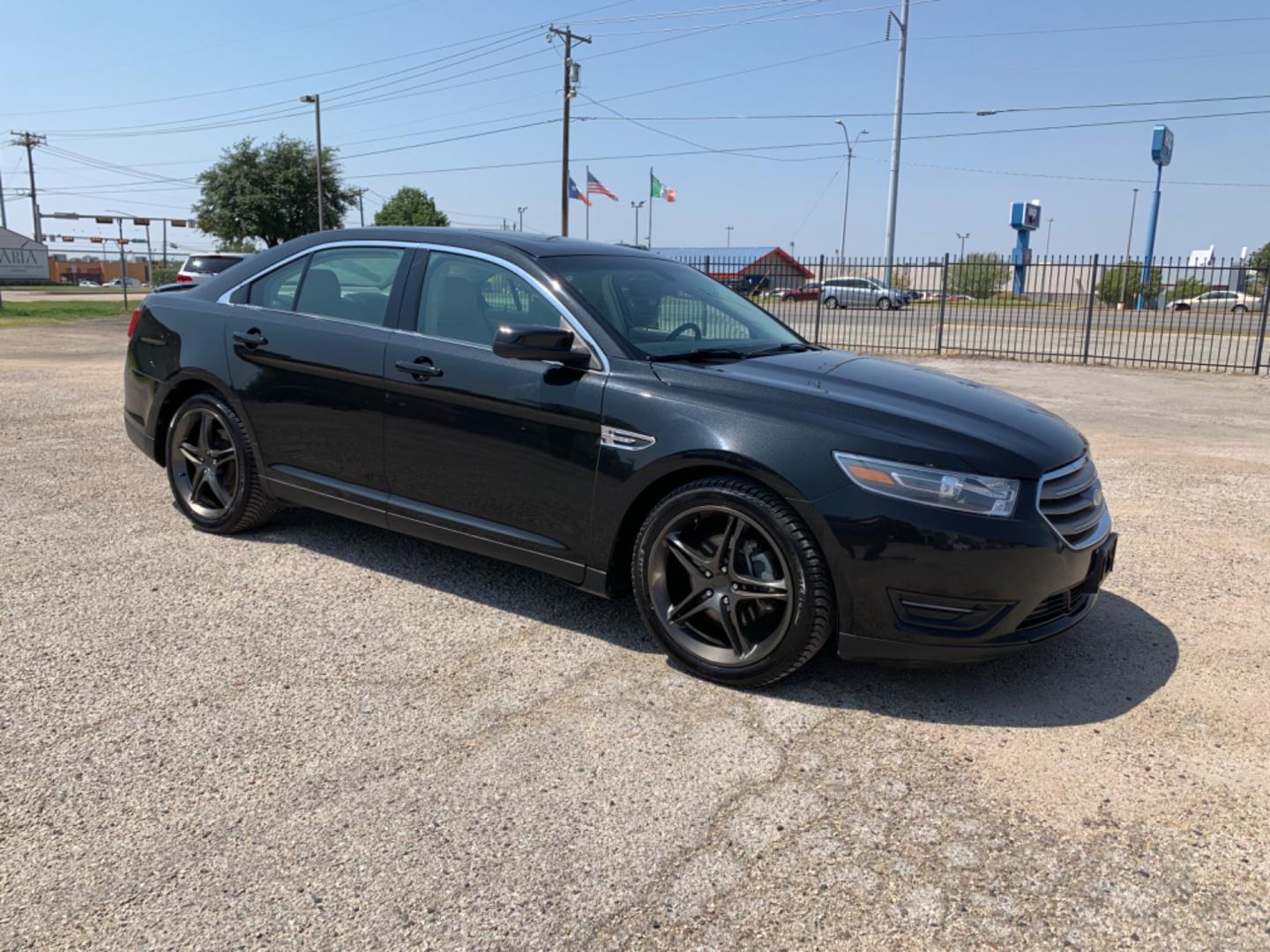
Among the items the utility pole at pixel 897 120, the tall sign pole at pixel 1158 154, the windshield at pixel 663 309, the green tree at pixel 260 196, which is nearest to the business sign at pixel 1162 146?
the tall sign pole at pixel 1158 154

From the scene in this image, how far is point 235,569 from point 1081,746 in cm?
370

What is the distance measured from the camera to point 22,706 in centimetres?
324

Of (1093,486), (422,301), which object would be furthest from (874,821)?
(422,301)

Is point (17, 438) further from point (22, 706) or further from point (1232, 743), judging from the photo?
point (1232, 743)

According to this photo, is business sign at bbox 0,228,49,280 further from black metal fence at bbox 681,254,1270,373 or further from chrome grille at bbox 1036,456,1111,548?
chrome grille at bbox 1036,456,1111,548

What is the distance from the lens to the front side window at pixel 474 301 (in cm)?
403

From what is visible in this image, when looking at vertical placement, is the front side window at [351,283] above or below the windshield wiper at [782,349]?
above

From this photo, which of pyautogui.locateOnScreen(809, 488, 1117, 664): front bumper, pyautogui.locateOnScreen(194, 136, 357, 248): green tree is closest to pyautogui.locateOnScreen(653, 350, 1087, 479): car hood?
pyautogui.locateOnScreen(809, 488, 1117, 664): front bumper

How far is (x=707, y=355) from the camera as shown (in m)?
3.98

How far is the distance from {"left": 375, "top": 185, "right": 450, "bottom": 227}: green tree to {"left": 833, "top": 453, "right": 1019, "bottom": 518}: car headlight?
241 feet

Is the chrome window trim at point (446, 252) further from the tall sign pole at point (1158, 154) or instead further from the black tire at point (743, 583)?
the tall sign pole at point (1158, 154)

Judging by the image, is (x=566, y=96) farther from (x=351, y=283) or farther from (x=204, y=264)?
(x=351, y=283)

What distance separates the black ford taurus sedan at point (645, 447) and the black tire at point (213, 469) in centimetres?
2

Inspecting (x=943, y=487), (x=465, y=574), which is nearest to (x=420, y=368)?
(x=465, y=574)
